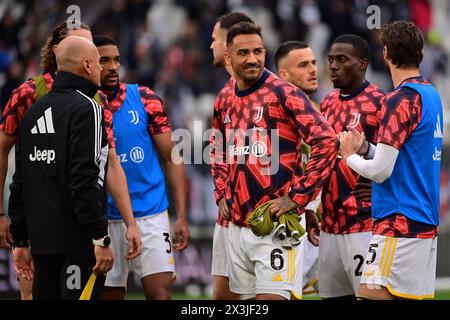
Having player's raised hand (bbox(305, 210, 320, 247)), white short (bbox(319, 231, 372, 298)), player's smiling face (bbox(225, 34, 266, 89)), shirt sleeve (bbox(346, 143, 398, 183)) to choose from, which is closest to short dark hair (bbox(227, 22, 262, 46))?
player's smiling face (bbox(225, 34, 266, 89))

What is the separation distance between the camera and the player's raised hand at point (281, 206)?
6303 millimetres

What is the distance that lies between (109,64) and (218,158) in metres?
1.19

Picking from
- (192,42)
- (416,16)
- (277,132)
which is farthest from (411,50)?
(416,16)

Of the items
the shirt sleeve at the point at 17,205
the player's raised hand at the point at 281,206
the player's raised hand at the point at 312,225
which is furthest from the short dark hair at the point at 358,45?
the shirt sleeve at the point at 17,205

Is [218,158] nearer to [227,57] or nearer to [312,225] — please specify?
[227,57]

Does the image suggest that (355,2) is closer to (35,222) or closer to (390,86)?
(390,86)

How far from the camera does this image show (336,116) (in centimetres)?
754

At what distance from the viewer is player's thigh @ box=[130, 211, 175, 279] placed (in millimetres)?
7602

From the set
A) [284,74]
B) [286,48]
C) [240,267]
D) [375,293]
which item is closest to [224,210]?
[240,267]

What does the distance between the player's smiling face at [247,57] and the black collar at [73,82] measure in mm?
1186

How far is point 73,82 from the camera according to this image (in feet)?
19.7

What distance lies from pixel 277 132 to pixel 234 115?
1.40 ft

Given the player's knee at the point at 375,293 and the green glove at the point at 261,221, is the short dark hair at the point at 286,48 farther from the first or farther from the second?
the player's knee at the point at 375,293

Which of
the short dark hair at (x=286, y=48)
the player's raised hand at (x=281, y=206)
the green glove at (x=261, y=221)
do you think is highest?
the short dark hair at (x=286, y=48)
